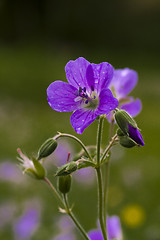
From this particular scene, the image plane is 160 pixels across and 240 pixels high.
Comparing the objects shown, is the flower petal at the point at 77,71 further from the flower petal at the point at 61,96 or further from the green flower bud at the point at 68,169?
the green flower bud at the point at 68,169

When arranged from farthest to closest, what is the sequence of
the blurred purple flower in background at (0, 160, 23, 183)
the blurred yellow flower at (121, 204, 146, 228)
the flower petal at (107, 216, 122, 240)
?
1. the blurred purple flower in background at (0, 160, 23, 183)
2. the blurred yellow flower at (121, 204, 146, 228)
3. the flower petal at (107, 216, 122, 240)

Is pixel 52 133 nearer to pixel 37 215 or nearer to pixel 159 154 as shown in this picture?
pixel 159 154

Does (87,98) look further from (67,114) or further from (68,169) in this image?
(67,114)

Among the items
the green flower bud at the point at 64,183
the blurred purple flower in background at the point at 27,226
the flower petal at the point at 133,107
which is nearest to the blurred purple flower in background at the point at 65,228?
the blurred purple flower in background at the point at 27,226

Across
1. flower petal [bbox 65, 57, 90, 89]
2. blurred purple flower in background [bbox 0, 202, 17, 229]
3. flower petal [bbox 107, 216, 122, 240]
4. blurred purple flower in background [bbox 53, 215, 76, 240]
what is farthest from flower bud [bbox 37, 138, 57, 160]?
blurred purple flower in background [bbox 0, 202, 17, 229]

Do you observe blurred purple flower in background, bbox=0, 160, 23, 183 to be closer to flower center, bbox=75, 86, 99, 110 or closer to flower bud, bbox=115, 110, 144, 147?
flower center, bbox=75, 86, 99, 110

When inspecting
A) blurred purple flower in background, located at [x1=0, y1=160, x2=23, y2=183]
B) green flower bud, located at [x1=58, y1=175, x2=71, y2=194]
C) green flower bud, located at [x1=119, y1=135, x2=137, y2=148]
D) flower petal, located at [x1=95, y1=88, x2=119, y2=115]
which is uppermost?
flower petal, located at [x1=95, y1=88, x2=119, y2=115]

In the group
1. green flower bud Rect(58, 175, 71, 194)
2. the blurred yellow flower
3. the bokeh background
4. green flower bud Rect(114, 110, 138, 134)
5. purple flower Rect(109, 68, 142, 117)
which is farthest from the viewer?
the bokeh background
